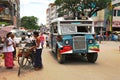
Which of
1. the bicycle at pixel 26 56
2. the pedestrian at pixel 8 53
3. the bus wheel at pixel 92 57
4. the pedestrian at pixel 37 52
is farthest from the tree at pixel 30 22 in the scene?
the pedestrian at pixel 37 52

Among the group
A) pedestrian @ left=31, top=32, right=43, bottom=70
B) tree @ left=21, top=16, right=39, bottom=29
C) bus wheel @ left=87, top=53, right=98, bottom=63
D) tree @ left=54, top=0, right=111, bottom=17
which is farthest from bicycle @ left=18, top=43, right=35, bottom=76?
tree @ left=21, top=16, right=39, bottom=29

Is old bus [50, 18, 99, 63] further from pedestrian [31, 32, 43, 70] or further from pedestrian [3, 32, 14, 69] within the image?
pedestrian [3, 32, 14, 69]

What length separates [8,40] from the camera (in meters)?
15.5

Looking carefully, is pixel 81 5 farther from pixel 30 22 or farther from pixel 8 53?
pixel 30 22

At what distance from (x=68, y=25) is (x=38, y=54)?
5098 mm

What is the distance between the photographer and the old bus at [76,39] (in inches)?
711

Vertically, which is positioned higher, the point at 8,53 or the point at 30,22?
the point at 30,22

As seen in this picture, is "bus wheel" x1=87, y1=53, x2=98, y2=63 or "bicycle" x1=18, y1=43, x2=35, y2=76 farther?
"bus wheel" x1=87, y1=53, x2=98, y2=63

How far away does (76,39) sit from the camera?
59.5ft

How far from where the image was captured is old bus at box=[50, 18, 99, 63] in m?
18.0

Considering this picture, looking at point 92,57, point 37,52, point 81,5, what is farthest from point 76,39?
point 81,5

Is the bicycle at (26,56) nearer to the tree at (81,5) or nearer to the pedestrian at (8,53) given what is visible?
the pedestrian at (8,53)

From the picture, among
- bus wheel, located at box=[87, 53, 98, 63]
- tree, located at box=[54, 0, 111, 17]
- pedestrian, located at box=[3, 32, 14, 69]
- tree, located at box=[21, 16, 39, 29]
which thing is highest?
tree, located at box=[54, 0, 111, 17]

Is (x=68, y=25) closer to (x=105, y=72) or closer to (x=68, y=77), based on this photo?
(x=105, y=72)
